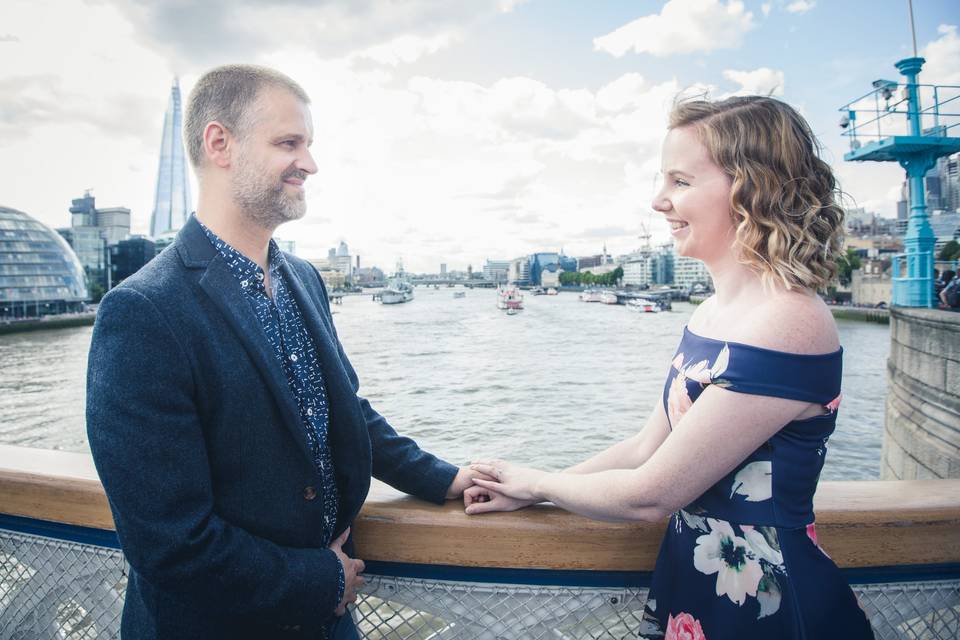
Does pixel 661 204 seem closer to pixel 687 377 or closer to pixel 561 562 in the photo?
pixel 687 377

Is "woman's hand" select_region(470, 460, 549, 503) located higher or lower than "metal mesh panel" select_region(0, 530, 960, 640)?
higher

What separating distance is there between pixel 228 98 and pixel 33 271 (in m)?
56.9

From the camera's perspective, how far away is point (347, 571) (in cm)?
106

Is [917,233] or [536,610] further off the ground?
[917,233]

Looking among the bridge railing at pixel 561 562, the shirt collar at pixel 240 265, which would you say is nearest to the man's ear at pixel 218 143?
the shirt collar at pixel 240 265

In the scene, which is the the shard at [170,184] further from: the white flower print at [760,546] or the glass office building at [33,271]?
the white flower print at [760,546]

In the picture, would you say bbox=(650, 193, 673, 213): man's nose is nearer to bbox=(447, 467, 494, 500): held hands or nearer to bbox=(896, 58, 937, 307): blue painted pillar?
bbox=(447, 467, 494, 500): held hands

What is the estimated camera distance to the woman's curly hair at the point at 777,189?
94 cm

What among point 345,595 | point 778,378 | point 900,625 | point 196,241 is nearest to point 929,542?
point 900,625

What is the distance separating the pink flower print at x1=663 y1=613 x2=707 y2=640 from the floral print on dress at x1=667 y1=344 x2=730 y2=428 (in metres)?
0.30

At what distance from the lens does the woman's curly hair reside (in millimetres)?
936

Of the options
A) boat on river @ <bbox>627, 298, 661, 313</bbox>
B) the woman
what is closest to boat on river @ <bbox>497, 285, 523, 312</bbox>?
boat on river @ <bbox>627, 298, 661, 313</bbox>

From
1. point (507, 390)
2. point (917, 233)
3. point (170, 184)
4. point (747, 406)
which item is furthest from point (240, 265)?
point (170, 184)

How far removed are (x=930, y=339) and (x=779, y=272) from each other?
7548mm
